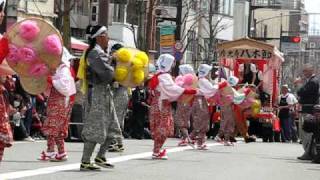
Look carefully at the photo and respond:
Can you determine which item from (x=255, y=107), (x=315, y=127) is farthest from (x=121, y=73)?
(x=255, y=107)

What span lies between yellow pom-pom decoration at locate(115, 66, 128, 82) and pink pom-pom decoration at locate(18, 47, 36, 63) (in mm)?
2156

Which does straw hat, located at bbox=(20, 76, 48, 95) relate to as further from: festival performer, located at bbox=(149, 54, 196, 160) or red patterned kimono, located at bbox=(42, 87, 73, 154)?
festival performer, located at bbox=(149, 54, 196, 160)

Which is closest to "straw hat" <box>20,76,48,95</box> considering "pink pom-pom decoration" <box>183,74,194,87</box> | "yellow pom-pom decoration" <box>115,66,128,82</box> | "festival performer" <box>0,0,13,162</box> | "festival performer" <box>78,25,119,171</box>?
"festival performer" <box>78,25,119,171</box>

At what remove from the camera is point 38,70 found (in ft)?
31.7

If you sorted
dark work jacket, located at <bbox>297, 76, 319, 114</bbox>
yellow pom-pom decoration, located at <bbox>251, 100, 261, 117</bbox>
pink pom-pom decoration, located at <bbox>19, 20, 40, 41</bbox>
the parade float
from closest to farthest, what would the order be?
pink pom-pom decoration, located at <bbox>19, 20, 40, 41</bbox>
dark work jacket, located at <bbox>297, 76, 319, 114</bbox>
yellow pom-pom decoration, located at <bbox>251, 100, 261, 117</bbox>
the parade float

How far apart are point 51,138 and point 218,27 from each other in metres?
50.6

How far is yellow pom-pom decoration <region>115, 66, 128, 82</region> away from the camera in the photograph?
11.5 metres

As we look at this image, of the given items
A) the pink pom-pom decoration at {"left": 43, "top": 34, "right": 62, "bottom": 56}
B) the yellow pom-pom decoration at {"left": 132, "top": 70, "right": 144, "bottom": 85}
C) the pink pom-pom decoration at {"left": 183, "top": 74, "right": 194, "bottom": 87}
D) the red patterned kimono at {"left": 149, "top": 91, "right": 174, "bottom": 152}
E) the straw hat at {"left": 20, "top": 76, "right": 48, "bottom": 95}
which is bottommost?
Answer: the red patterned kimono at {"left": 149, "top": 91, "right": 174, "bottom": 152}

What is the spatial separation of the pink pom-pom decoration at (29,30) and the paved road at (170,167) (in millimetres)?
1785

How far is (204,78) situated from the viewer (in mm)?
18594

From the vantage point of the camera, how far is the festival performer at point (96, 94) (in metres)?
10.7

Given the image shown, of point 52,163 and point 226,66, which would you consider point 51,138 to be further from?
point 226,66

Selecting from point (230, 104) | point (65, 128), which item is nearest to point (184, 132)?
point (230, 104)

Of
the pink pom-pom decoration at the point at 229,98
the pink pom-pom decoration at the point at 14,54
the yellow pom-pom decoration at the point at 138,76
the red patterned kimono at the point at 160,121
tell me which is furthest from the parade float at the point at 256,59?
the pink pom-pom decoration at the point at 14,54
